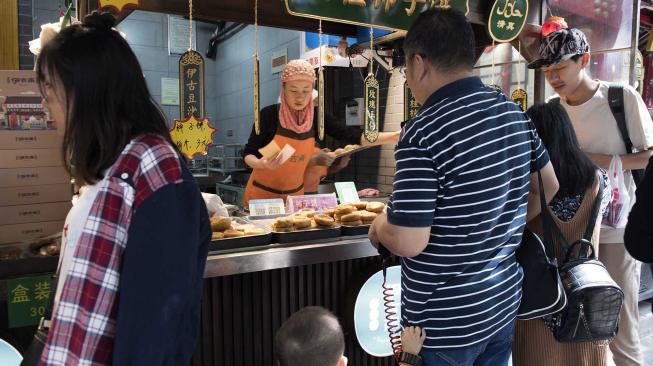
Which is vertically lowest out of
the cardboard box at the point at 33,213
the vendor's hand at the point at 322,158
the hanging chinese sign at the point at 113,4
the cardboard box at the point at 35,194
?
the cardboard box at the point at 33,213

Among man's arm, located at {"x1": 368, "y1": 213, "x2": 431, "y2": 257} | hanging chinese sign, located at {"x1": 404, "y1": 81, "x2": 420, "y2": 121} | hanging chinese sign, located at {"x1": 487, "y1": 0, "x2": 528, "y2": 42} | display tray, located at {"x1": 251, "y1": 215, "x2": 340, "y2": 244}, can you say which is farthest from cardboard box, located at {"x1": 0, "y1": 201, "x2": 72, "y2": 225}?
hanging chinese sign, located at {"x1": 487, "y1": 0, "x2": 528, "y2": 42}

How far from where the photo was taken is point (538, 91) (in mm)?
4410

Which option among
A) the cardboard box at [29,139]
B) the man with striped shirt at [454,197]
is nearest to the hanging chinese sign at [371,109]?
the man with striped shirt at [454,197]

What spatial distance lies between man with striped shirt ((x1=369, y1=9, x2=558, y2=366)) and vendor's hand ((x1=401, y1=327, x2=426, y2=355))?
0.06ft

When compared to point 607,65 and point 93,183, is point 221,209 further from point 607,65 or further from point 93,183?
point 607,65

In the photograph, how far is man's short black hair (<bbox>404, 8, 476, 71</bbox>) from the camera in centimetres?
140

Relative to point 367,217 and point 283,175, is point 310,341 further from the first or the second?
point 283,175

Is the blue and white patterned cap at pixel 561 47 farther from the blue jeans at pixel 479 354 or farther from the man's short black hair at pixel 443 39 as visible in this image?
the blue jeans at pixel 479 354

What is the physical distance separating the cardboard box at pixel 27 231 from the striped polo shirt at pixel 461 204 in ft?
4.89

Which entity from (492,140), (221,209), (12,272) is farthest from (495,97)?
(12,272)

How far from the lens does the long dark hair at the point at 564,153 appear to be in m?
1.92

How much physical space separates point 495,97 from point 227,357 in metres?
1.69

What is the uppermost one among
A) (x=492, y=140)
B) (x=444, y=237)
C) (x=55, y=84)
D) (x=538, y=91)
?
(x=538, y=91)

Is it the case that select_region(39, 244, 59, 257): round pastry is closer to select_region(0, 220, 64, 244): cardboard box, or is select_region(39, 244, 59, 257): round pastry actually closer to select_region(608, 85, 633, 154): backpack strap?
select_region(0, 220, 64, 244): cardboard box
